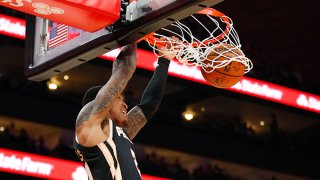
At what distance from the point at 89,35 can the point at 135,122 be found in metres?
0.75

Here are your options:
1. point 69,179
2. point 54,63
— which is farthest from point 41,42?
point 69,179

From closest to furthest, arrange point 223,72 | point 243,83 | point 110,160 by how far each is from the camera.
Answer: point 110,160 < point 223,72 < point 243,83

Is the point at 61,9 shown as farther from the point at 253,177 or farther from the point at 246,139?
the point at 253,177

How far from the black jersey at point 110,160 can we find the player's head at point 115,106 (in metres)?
0.17

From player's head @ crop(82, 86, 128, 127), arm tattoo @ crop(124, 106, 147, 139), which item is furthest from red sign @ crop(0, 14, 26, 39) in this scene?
player's head @ crop(82, 86, 128, 127)

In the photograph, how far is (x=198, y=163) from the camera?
17547mm

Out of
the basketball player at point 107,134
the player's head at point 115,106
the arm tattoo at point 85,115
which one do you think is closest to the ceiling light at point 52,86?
the player's head at point 115,106

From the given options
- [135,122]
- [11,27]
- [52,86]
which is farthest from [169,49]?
[52,86]

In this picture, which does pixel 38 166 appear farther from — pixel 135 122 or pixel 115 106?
pixel 115 106

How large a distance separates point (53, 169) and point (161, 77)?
227 inches

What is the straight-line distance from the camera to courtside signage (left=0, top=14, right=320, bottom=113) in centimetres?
996

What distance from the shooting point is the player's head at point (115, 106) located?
12.8 ft

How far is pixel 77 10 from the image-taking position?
354cm

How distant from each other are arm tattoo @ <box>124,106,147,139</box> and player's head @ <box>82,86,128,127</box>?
176 mm
